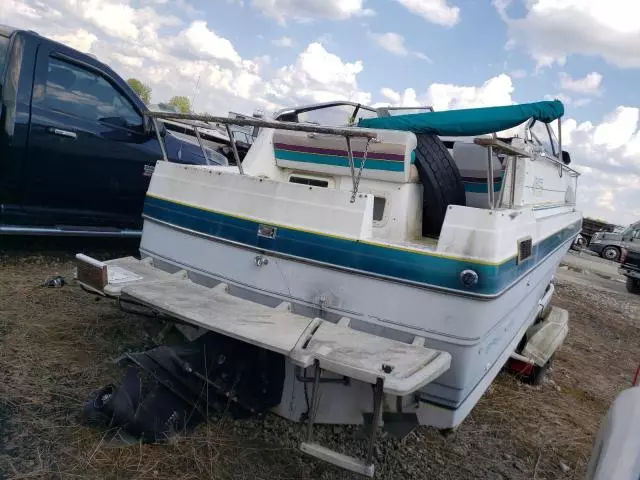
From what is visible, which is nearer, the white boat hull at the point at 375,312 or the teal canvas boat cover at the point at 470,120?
the white boat hull at the point at 375,312

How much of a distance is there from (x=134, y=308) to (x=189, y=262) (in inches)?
16.2

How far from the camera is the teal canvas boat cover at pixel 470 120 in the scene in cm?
309

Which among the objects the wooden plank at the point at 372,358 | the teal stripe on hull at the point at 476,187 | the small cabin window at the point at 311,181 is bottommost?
the wooden plank at the point at 372,358

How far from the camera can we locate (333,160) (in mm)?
3381

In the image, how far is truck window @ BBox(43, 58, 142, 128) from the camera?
184 inches

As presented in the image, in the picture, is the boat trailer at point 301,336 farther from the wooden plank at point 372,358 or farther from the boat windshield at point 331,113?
the boat windshield at point 331,113

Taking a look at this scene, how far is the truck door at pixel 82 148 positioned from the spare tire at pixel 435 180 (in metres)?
3.07

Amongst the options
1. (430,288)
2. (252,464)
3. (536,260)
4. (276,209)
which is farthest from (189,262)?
(536,260)

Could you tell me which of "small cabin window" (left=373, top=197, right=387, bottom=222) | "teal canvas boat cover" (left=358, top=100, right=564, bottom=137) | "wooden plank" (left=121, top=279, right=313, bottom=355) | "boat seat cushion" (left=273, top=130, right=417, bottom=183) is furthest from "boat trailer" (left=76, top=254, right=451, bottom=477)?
"teal canvas boat cover" (left=358, top=100, right=564, bottom=137)

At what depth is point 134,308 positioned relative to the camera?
3.00 metres

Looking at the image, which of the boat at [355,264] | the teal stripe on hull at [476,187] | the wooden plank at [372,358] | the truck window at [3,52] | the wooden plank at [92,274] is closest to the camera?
the wooden plank at [372,358]

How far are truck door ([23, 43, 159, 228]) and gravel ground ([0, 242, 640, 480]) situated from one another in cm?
64

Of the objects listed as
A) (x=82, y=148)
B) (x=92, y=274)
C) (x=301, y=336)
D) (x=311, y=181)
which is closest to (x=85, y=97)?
(x=82, y=148)

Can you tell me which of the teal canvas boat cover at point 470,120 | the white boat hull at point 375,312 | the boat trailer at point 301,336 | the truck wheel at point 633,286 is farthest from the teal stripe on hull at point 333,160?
the truck wheel at point 633,286
